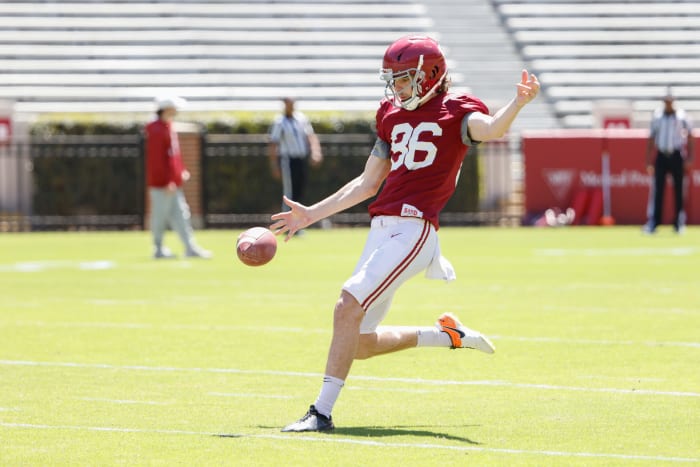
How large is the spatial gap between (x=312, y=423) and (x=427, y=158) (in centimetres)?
151

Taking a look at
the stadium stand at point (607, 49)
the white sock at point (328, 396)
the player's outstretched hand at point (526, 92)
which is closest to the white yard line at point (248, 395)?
the white sock at point (328, 396)

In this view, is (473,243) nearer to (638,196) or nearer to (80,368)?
(638,196)

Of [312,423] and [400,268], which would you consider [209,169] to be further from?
[312,423]

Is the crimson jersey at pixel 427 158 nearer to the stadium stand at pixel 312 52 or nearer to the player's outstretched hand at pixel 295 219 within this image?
the player's outstretched hand at pixel 295 219

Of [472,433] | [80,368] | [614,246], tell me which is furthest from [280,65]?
[472,433]

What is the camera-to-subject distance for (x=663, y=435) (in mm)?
6789

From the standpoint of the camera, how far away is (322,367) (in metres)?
9.37

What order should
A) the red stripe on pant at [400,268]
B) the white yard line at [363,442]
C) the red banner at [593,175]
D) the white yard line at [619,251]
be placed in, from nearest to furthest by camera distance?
the white yard line at [363,442] < the red stripe on pant at [400,268] < the white yard line at [619,251] < the red banner at [593,175]

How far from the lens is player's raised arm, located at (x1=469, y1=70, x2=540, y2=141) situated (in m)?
7.04

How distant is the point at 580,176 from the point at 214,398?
19778 millimetres

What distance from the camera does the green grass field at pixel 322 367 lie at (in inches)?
260

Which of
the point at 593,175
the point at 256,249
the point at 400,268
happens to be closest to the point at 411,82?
the point at 400,268

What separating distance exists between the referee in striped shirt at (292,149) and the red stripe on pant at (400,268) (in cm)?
1611

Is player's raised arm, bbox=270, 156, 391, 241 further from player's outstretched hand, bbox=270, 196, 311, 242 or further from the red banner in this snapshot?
the red banner
